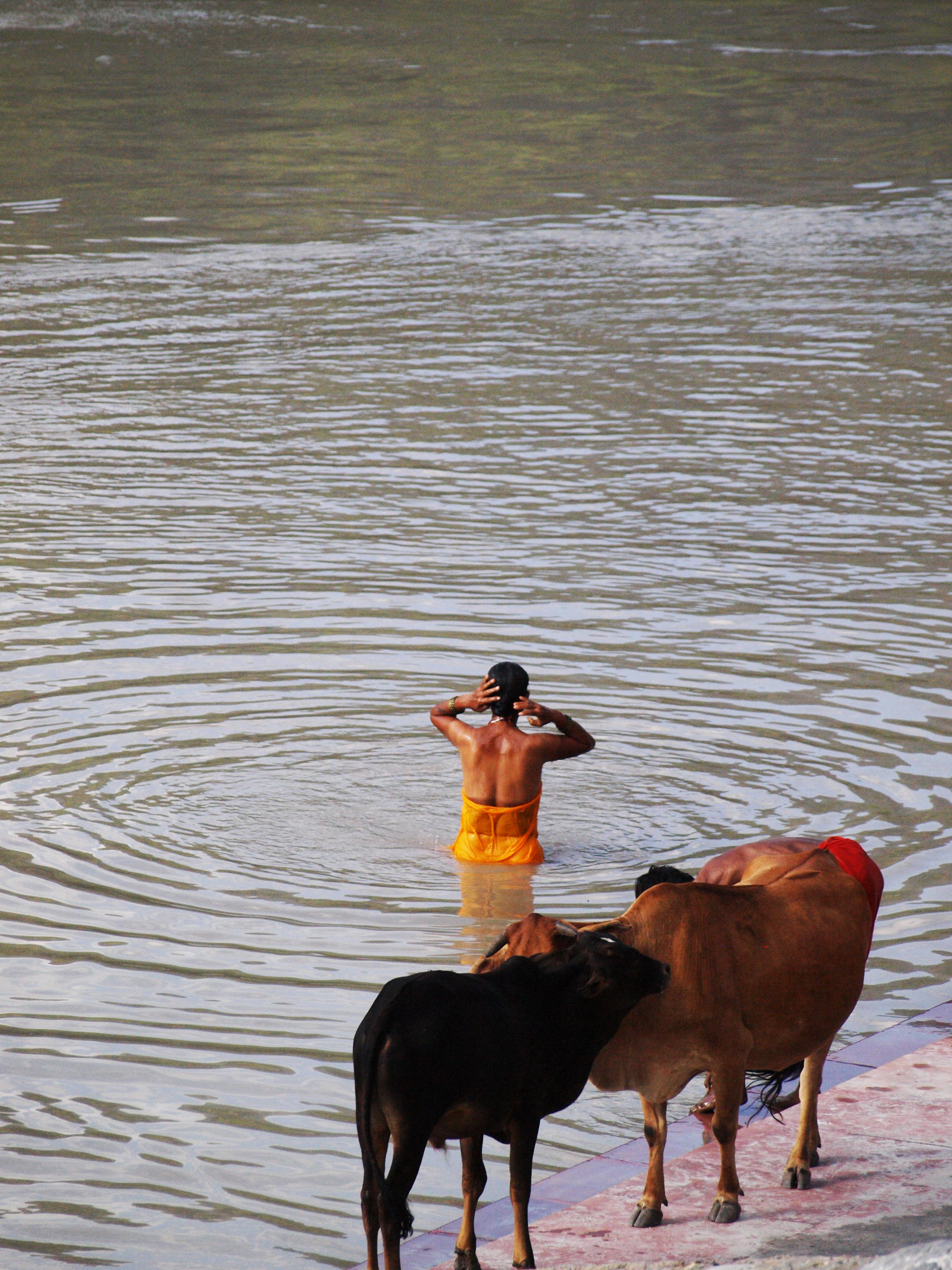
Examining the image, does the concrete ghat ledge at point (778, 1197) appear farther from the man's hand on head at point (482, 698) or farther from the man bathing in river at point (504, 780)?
the man's hand on head at point (482, 698)

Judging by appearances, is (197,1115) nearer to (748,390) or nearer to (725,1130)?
(725,1130)

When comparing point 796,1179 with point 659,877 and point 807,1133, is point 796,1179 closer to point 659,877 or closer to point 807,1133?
point 807,1133

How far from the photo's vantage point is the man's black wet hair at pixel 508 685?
8000mm

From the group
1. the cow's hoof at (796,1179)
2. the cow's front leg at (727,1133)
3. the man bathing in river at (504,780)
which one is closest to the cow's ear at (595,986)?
the cow's front leg at (727,1133)

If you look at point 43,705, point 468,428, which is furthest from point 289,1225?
point 468,428

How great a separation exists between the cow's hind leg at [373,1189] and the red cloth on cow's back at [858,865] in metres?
1.54

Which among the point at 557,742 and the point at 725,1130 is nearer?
the point at 725,1130

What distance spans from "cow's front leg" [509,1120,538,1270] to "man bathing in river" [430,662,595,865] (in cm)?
397

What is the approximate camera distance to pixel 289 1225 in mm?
4914

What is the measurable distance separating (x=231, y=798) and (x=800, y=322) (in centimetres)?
1287

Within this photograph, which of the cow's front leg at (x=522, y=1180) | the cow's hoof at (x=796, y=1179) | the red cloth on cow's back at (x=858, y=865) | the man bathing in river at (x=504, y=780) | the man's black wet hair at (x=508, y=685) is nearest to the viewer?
the cow's front leg at (x=522, y=1180)

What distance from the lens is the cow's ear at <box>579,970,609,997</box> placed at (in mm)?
4105

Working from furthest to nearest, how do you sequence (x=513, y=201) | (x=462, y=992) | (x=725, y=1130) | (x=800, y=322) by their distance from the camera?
(x=513, y=201) → (x=800, y=322) → (x=725, y=1130) → (x=462, y=992)

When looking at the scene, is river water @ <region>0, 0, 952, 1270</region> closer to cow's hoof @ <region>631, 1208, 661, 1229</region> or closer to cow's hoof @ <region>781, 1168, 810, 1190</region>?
cow's hoof @ <region>631, 1208, 661, 1229</region>
